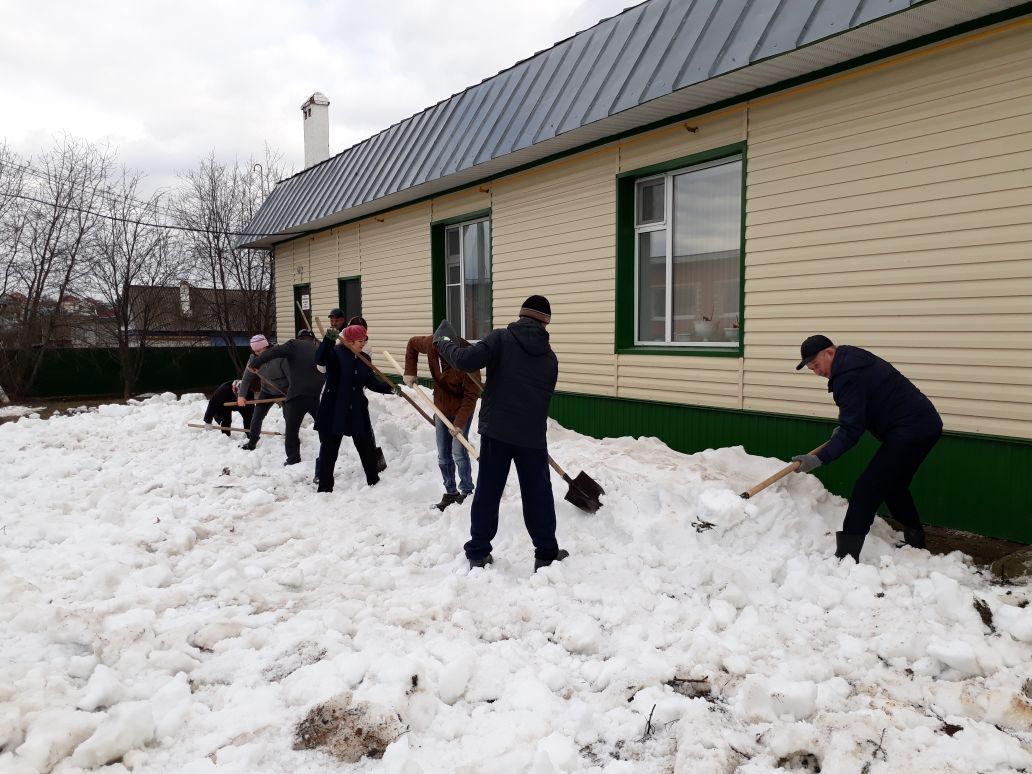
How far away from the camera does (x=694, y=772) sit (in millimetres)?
2594

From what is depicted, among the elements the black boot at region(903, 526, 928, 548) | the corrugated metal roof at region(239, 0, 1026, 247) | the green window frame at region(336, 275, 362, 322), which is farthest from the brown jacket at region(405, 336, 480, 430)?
the green window frame at region(336, 275, 362, 322)

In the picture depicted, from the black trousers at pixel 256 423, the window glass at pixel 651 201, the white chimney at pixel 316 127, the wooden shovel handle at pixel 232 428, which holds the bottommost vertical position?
the wooden shovel handle at pixel 232 428

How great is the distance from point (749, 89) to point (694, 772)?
18.4ft

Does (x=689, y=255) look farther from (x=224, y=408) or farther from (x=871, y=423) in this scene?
(x=224, y=408)

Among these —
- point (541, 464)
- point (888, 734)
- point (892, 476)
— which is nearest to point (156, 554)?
point (541, 464)

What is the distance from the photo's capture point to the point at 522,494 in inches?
185

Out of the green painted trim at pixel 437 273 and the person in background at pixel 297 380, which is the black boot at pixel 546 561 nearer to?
the person in background at pixel 297 380

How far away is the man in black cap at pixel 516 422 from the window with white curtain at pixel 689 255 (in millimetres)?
2893

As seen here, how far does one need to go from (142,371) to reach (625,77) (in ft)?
58.5

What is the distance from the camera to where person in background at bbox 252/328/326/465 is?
7656mm

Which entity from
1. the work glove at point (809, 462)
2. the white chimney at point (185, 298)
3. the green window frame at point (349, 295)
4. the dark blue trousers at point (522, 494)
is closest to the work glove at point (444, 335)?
the dark blue trousers at point (522, 494)

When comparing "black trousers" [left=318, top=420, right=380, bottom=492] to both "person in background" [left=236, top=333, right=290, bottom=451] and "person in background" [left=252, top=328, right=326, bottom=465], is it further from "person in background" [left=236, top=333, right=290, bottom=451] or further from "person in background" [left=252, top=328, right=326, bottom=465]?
"person in background" [left=236, top=333, right=290, bottom=451]

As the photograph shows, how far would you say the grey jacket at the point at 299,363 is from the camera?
7.65 m

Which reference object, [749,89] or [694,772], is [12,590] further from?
[749,89]
